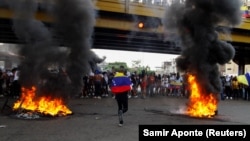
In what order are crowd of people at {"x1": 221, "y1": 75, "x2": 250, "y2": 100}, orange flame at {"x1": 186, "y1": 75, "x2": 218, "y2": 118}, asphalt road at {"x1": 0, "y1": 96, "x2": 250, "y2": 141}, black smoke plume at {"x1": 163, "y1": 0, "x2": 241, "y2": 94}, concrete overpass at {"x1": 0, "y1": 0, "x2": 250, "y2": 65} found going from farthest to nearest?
crowd of people at {"x1": 221, "y1": 75, "x2": 250, "y2": 100}
concrete overpass at {"x1": 0, "y1": 0, "x2": 250, "y2": 65}
black smoke plume at {"x1": 163, "y1": 0, "x2": 241, "y2": 94}
orange flame at {"x1": 186, "y1": 75, "x2": 218, "y2": 118}
asphalt road at {"x1": 0, "y1": 96, "x2": 250, "y2": 141}

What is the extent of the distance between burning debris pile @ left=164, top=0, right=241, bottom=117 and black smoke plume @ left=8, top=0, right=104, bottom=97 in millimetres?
3915

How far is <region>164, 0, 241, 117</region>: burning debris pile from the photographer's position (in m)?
14.0

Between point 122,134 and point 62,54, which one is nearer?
point 122,134

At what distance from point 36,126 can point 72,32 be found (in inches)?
154

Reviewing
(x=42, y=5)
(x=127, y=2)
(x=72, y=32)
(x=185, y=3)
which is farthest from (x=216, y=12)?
(x=127, y=2)

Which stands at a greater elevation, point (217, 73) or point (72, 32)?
point (72, 32)

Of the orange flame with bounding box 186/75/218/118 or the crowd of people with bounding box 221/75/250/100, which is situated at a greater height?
the orange flame with bounding box 186/75/218/118

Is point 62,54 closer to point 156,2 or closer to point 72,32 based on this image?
point 72,32

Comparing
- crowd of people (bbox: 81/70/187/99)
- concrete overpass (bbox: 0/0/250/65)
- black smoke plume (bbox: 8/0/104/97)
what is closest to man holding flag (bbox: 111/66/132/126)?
black smoke plume (bbox: 8/0/104/97)

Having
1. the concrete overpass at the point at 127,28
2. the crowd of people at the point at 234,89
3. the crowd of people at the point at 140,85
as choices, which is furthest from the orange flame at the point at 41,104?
the crowd of people at the point at 234,89

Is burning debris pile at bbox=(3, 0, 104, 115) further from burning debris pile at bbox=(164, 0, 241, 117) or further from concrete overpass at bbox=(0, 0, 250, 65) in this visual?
burning debris pile at bbox=(164, 0, 241, 117)

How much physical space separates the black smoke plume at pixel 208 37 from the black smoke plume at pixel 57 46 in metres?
3.90

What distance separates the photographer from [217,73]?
1438 centimetres

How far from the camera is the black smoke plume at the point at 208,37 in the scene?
14195 mm
